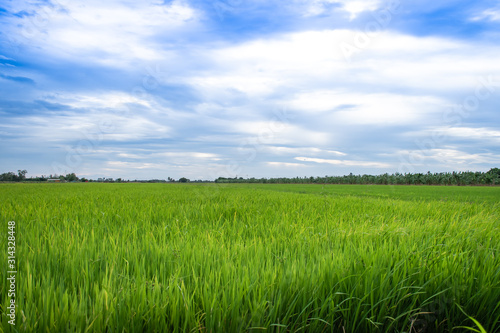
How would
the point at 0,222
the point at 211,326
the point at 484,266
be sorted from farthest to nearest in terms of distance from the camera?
the point at 0,222, the point at 484,266, the point at 211,326

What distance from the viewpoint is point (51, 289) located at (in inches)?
74.2

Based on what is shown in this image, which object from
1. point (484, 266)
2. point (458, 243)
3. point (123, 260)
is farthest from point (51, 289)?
point (458, 243)

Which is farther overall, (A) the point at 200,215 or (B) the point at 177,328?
(A) the point at 200,215

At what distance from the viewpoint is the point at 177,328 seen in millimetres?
1585

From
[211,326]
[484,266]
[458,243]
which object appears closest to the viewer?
[211,326]

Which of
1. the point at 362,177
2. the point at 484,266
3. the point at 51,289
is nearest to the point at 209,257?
the point at 51,289

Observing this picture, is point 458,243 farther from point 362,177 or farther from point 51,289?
point 362,177

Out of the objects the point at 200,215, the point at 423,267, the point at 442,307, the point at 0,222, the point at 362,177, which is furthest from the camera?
the point at 362,177

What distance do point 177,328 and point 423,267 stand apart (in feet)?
6.82

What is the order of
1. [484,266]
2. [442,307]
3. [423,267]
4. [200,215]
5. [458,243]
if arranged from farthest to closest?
[200,215]
[458,243]
[484,266]
[423,267]
[442,307]

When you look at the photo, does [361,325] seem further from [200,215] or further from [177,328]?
[200,215]

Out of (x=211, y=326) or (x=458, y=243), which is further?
(x=458, y=243)

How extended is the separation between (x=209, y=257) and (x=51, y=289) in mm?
1202

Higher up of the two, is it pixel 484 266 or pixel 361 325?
pixel 484 266
